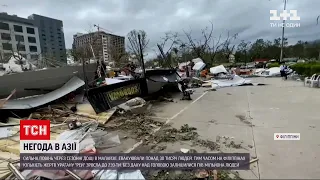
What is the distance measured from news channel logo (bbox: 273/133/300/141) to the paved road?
11 cm

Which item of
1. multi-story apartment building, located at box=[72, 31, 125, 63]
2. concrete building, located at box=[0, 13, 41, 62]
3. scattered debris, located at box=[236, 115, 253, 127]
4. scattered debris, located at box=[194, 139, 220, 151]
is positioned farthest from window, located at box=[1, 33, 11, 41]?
scattered debris, located at box=[194, 139, 220, 151]

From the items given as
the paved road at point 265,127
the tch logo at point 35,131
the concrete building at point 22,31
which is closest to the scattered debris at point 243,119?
the paved road at point 265,127

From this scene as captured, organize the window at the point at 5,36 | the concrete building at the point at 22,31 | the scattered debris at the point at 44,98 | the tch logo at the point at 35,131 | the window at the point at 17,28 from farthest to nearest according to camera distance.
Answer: the window at the point at 17,28 < the concrete building at the point at 22,31 < the window at the point at 5,36 < the scattered debris at the point at 44,98 < the tch logo at the point at 35,131

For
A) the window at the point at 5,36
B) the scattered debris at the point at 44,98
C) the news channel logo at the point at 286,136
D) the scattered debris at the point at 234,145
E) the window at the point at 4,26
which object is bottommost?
the scattered debris at the point at 234,145

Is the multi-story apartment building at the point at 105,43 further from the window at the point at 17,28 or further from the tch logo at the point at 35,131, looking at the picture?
the window at the point at 17,28

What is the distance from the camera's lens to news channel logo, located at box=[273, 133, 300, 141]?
12.6 ft

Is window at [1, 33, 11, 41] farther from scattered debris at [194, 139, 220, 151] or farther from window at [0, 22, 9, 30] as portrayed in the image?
scattered debris at [194, 139, 220, 151]

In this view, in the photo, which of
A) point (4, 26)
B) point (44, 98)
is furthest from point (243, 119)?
point (4, 26)

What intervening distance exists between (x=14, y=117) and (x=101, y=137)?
3.18m

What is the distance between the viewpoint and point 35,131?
420 cm

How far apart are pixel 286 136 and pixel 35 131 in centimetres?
499

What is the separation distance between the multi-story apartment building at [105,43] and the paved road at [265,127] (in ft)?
61.1

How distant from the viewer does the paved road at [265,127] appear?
285 centimetres

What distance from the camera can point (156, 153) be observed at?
3461mm
